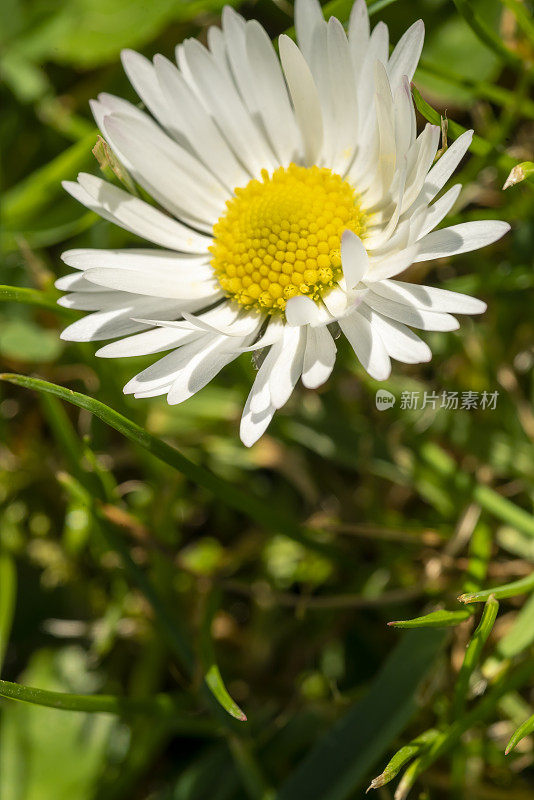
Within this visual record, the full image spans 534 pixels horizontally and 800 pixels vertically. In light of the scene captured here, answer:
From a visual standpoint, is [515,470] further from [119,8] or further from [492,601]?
[119,8]

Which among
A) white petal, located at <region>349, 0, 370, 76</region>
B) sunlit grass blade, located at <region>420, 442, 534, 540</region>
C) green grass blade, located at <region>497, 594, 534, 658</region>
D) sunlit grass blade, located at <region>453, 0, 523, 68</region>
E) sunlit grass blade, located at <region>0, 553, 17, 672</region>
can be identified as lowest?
green grass blade, located at <region>497, 594, 534, 658</region>

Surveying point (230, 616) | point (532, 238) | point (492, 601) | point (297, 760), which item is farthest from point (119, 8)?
point (297, 760)

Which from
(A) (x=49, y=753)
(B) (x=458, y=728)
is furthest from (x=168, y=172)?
(A) (x=49, y=753)

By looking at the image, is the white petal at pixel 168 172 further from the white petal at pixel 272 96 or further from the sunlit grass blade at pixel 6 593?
the sunlit grass blade at pixel 6 593

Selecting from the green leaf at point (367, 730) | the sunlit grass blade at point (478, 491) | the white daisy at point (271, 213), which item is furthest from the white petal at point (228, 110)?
the green leaf at point (367, 730)

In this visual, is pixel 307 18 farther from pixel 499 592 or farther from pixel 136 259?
pixel 499 592

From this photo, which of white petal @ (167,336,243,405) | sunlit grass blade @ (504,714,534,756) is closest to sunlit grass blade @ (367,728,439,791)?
sunlit grass blade @ (504,714,534,756)

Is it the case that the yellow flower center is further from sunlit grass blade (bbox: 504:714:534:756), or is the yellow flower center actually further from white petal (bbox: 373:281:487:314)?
sunlit grass blade (bbox: 504:714:534:756)
